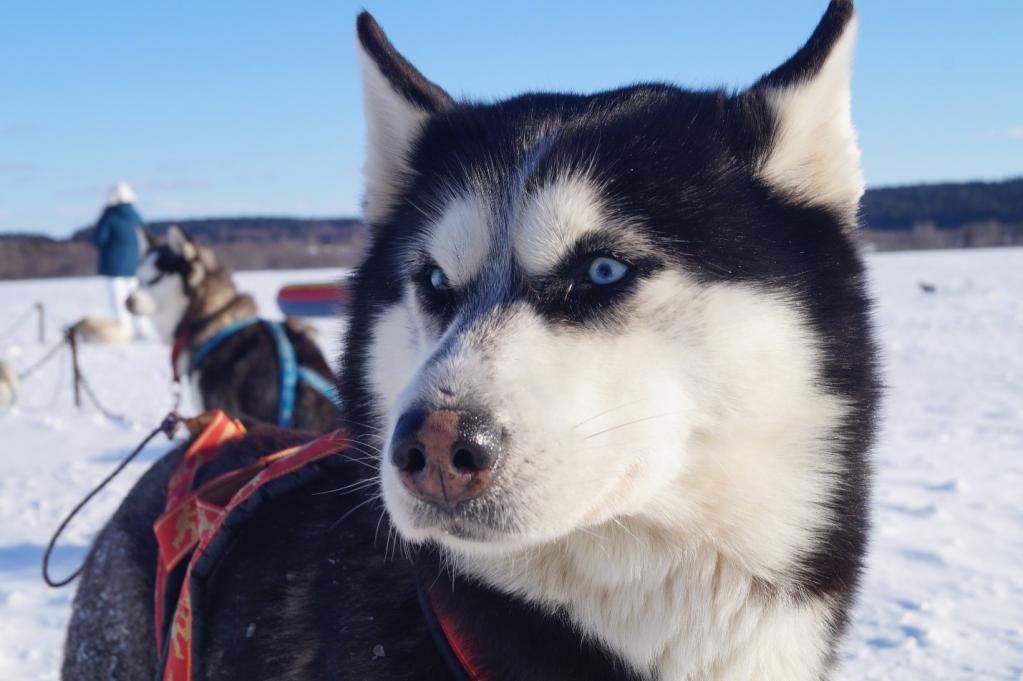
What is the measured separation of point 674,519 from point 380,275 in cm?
89

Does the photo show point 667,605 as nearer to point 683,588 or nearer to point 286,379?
point 683,588

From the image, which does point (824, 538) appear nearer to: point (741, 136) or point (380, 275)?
point (741, 136)

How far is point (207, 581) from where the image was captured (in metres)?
1.85

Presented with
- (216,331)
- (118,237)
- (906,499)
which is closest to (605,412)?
(906,499)

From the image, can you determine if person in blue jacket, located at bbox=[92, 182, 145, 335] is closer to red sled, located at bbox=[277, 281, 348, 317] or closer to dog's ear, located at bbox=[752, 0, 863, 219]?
red sled, located at bbox=[277, 281, 348, 317]

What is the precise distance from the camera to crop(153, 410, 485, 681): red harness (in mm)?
1800

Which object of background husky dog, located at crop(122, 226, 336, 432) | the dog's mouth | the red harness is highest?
the dog's mouth

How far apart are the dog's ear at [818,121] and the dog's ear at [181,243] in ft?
17.3

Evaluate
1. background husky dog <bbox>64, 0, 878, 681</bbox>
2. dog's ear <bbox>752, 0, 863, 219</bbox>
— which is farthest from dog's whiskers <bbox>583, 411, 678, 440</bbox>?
dog's ear <bbox>752, 0, 863, 219</bbox>

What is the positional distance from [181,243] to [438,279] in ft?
16.9

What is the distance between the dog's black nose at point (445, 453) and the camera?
4.11 feet

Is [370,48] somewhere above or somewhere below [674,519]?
above

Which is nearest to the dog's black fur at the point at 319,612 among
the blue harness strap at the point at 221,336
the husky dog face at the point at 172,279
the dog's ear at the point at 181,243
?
the blue harness strap at the point at 221,336

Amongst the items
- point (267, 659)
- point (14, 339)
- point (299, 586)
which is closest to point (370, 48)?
point (299, 586)
